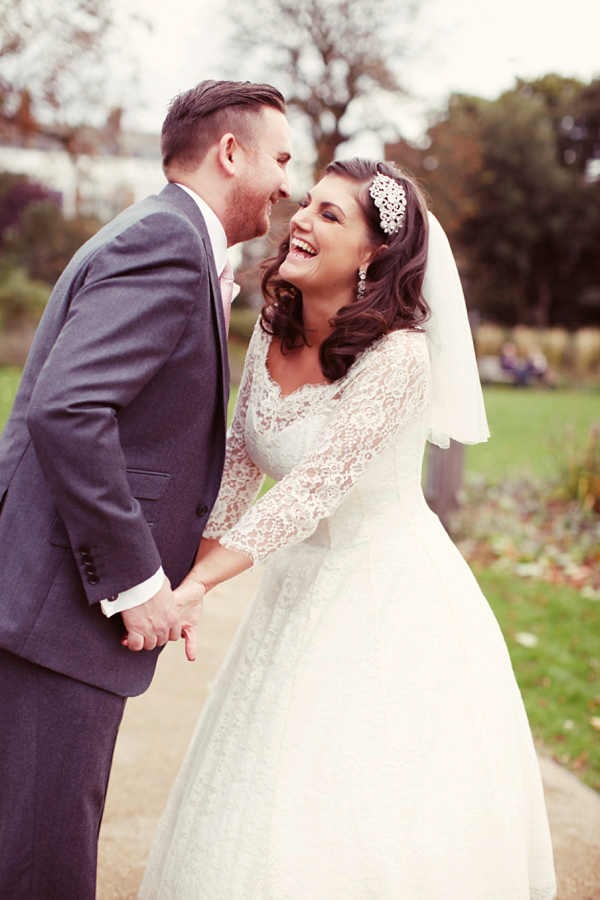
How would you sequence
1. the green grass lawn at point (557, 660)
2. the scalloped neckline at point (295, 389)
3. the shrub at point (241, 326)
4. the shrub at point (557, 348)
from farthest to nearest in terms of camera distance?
the shrub at point (557, 348)
the shrub at point (241, 326)
the green grass lawn at point (557, 660)
the scalloped neckline at point (295, 389)

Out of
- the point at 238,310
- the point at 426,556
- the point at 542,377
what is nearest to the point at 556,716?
the point at 426,556

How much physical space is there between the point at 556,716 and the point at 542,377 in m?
16.3

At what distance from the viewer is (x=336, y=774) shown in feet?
6.52

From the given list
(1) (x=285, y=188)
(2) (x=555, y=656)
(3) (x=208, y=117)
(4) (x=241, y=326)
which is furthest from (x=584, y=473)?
(4) (x=241, y=326)

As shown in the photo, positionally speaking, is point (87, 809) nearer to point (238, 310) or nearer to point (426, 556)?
point (426, 556)

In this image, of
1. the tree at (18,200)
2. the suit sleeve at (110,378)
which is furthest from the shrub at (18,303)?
the tree at (18,200)

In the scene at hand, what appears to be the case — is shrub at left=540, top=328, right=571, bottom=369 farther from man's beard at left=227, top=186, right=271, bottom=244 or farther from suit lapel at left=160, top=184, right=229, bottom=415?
suit lapel at left=160, top=184, right=229, bottom=415

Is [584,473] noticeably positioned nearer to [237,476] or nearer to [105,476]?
[237,476]

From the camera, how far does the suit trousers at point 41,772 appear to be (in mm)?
1750

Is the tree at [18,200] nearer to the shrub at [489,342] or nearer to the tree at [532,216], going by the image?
the shrub at [489,342]

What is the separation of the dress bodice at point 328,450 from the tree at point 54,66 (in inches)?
194

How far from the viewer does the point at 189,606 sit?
76.9 inches

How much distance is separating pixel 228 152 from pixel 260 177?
0.10 m

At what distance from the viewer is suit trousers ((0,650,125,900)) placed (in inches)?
68.9
